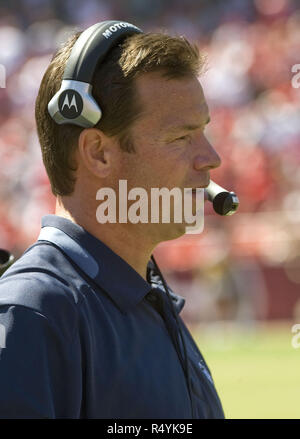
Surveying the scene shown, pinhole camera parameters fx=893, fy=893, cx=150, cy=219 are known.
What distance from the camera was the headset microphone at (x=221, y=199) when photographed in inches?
66.3

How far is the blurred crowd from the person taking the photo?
9438mm

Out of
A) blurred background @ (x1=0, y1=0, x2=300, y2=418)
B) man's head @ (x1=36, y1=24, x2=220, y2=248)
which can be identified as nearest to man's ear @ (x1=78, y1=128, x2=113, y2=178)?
man's head @ (x1=36, y1=24, x2=220, y2=248)

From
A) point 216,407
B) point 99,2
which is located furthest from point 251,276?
point 216,407

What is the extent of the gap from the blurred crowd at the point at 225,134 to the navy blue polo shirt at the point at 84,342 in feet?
23.7

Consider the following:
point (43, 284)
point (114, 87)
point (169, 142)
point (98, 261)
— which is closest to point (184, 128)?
point (169, 142)

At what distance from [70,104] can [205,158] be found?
0.28 metres

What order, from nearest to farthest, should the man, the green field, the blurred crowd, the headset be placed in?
the man < the headset < the green field < the blurred crowd

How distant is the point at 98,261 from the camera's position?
1596mm

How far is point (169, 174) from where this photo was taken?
5.34ft
